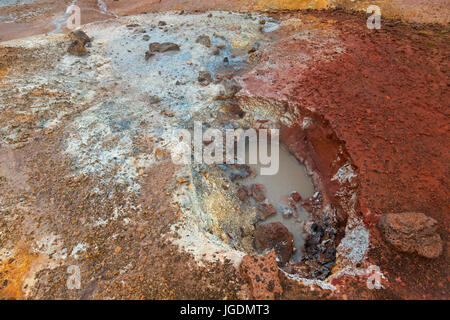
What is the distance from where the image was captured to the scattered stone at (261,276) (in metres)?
2.55

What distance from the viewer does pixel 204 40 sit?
6.93 m

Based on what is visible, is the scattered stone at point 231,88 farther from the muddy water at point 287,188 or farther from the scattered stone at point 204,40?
the scattered stone at point 204,40

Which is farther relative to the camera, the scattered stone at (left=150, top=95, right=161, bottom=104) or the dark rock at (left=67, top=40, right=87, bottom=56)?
the dark rock at (left=67, top=40, right=87, bottom=56)

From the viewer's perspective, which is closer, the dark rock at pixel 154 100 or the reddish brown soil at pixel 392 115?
the reddish brown soil at pixel 392 115

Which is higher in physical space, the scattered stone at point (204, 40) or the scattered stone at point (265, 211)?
the scattered stone at point (204, 40)

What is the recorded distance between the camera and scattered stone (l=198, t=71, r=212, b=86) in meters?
5.66

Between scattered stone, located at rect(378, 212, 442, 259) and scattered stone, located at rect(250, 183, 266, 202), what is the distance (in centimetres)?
190

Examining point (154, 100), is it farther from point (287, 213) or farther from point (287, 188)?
point (287, 213)

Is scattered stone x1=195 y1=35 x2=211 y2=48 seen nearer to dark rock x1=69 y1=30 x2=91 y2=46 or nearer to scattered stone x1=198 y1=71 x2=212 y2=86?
scattered stone x1=198 y1=71 x2=212 y2=86

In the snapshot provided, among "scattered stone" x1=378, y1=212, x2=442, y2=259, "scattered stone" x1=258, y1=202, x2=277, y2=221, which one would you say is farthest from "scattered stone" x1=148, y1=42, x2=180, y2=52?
"scattered stone" x1=378, y1=212, x2=442, y2=259

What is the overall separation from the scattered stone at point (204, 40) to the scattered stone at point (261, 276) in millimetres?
5616

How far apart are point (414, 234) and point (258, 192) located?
7.26 ft

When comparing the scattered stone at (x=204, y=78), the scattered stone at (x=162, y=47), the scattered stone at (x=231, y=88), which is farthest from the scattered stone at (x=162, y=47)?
the scattered stone at (x=231, y=88)
